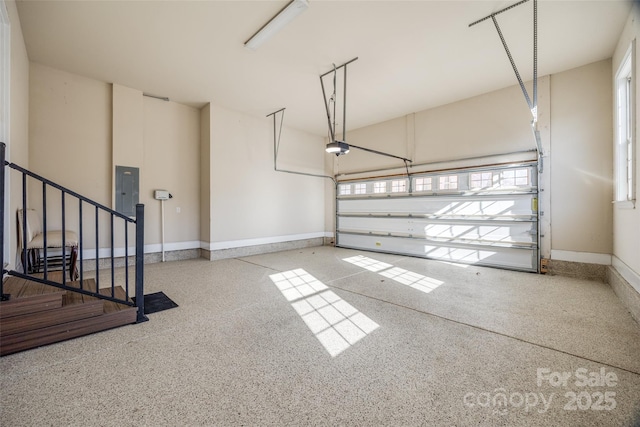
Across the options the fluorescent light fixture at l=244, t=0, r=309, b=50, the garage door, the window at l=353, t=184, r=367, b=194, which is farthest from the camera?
the window at l=353, t=184, r=367, b=194

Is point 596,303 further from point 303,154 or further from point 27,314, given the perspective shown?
point 303,154

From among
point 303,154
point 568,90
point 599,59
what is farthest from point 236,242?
point 599,59

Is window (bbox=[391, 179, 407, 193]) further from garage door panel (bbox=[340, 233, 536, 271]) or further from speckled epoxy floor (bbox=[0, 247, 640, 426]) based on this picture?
speckled epoxy floor (bbox=[0, 247, 640, 426])

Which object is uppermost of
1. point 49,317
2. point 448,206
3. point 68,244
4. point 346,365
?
point 448,206

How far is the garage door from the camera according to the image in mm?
5094

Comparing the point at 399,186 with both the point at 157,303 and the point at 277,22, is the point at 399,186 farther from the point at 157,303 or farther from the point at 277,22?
the point at 157,303

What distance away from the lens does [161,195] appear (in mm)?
5637

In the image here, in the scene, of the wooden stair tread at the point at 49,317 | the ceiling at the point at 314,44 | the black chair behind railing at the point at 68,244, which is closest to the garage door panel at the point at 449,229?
the ceiling at the point at 314,44

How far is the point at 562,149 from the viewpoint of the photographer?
4660mm

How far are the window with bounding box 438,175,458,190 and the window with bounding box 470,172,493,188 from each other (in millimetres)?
327

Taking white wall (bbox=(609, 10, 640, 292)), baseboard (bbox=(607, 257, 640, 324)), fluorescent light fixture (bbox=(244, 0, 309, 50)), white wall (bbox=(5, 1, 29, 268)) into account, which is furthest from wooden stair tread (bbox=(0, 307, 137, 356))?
white wall (bbox=(609, 10, 640, 292))

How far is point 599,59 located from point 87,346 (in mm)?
7863

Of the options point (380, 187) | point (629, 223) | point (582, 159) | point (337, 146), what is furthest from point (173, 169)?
point (582, 159)

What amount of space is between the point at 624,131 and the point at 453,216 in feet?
9.33
